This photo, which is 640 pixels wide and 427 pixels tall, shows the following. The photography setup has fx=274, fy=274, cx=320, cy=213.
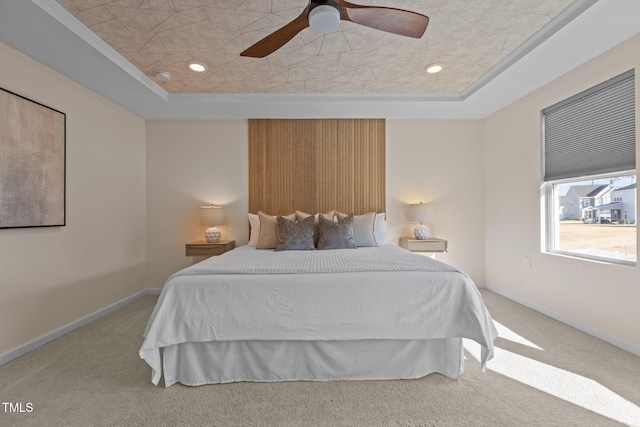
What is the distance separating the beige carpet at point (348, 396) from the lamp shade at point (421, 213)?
177 centimetres

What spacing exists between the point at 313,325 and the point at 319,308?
0.11 meters

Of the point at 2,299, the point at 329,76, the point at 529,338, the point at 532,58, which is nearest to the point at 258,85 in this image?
the point at 329,76

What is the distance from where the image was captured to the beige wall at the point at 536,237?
2.16m

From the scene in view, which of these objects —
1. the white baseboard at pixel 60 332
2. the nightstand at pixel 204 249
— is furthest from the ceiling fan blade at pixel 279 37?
the white baseboard at pixel 60 332

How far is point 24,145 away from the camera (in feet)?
7.14

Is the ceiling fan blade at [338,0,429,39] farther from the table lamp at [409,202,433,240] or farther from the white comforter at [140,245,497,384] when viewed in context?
the table lamp at [409,202,433,240]

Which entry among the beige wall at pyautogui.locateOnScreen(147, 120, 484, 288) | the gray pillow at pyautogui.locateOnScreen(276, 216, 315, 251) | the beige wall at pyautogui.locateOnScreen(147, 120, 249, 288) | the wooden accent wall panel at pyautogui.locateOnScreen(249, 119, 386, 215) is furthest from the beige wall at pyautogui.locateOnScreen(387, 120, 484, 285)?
the beige wall at pyautogui.locateOnScreen(147, 120, 249, 288)

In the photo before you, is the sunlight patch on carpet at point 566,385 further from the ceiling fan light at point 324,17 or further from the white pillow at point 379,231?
the ceiling fan light at point 324,17

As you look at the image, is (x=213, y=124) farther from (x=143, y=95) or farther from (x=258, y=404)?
(x=258, y=404)

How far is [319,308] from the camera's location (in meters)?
1.73

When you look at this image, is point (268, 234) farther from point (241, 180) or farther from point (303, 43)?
point (303, 43)

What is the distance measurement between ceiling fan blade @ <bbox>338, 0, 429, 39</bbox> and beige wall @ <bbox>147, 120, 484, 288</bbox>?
7.56ft

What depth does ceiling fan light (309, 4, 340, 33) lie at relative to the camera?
58.6 inches

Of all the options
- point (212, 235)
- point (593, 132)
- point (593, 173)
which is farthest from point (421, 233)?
point (212, 235)
